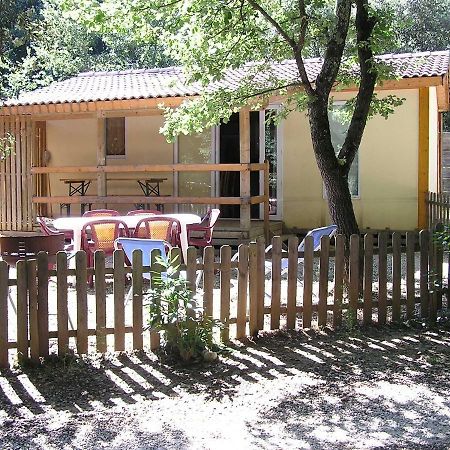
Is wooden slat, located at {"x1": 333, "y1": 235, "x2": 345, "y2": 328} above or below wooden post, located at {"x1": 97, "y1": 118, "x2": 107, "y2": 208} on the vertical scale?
below

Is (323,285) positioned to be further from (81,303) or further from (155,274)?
(81,303)

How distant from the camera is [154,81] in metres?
16.2

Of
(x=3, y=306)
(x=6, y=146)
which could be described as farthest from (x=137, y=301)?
(x=6, y=146)

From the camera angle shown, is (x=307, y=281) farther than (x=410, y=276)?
No

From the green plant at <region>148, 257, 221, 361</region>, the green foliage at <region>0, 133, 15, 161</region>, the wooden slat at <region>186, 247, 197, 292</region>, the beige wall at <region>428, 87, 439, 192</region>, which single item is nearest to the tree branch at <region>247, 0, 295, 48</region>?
the wooden slat at <region>186, 247, 197, 292</region>

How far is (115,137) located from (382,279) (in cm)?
1078

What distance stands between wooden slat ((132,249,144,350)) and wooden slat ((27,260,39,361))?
79cm

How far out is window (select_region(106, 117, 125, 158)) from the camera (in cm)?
1584

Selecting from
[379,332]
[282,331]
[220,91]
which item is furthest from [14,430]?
[220,91]

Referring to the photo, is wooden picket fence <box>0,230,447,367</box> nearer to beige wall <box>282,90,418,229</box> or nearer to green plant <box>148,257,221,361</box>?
green plant <box>148,257,221,361</box>

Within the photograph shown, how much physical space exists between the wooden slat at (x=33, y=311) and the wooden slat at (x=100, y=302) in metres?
0.49

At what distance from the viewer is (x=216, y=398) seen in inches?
174

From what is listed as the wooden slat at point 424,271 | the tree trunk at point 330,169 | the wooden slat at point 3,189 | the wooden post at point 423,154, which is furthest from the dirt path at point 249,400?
the wooden slat at point 3,189

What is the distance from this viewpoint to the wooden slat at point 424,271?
6.50 meters
